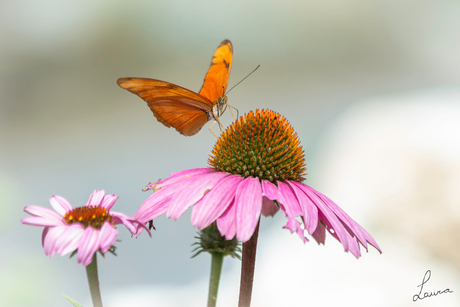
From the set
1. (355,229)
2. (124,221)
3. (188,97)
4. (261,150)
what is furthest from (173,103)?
(355,229)

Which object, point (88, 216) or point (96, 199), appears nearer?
point (88, 216)

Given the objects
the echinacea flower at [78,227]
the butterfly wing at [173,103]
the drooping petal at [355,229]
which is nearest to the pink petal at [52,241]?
the echinacea flower at [78,227]

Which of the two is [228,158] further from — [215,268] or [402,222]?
[402,222]

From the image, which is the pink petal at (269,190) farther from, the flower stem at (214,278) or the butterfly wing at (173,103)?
the butterfly wing at (173,103)

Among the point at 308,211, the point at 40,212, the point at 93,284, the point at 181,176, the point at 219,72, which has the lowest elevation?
the point at 93,284

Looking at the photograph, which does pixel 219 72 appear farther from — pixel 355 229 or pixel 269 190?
pixel 355 229

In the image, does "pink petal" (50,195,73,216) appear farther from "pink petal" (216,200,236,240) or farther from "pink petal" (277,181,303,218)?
"pink petal" (277,181,303,218)
